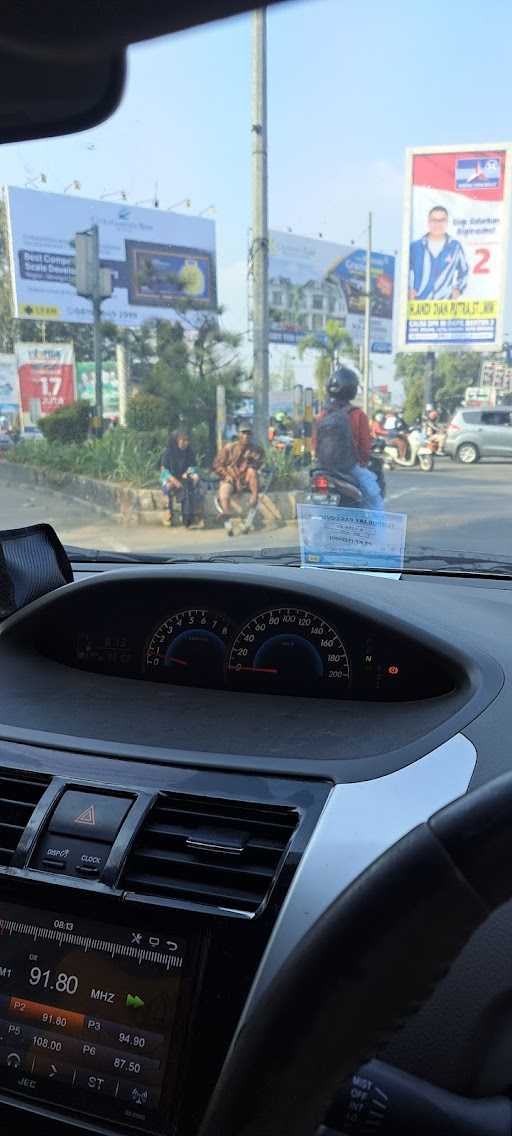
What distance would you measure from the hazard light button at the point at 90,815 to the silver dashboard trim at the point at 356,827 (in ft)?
1.27

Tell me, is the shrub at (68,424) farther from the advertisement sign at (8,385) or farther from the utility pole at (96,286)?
the advertisement sign at (8,385)

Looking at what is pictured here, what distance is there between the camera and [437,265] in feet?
12.4

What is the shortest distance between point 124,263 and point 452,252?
1.74m

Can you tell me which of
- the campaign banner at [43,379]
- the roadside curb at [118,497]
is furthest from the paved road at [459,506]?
the campaign banner at [43,379]

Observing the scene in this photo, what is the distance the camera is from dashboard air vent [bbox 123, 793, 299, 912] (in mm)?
1786

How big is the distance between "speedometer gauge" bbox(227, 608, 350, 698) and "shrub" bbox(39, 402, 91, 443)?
2.32 meters

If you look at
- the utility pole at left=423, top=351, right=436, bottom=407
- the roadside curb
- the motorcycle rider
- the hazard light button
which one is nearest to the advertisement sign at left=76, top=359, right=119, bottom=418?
the roadside curb

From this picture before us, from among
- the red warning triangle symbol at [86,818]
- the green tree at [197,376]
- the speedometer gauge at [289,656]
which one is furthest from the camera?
the green tree at [197,376]

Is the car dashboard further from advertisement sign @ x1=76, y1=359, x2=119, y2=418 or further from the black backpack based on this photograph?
advertisement sign @ x1=76, y1=359, x2=119, y2=418

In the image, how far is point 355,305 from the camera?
5.00 m

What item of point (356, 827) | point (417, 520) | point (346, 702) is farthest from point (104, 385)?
point (356, 827)

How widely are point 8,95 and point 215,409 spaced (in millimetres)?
2094

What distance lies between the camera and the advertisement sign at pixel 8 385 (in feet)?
14.6

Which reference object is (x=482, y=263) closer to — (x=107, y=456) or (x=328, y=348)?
(x=328, y=348)
